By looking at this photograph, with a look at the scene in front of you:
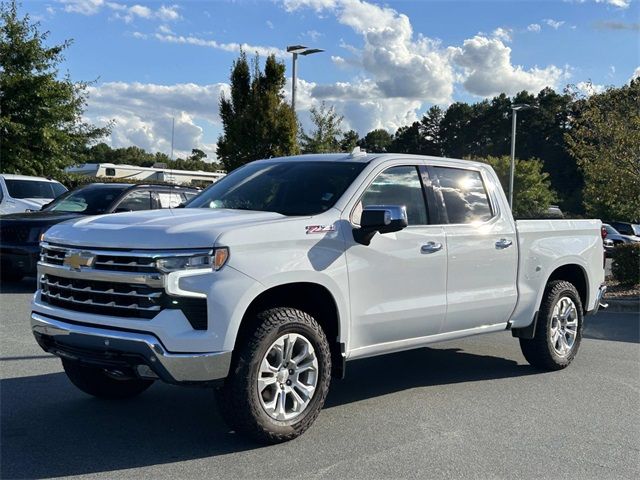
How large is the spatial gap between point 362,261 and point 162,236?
148cm

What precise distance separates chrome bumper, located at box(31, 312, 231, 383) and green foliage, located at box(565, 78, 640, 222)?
1273 cm

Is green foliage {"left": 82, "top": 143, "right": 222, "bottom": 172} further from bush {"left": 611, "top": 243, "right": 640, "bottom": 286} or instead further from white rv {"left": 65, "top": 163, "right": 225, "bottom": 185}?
bush {"left": 611, "top": 243, "right": 640, "bottom": 286}

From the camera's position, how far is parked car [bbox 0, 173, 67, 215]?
1405 cm

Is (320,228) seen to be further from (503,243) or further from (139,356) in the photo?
(503,243)

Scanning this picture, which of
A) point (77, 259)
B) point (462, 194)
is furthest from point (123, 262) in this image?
point (462, 194)

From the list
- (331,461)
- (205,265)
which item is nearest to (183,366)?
(205,265)

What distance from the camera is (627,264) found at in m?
13.0

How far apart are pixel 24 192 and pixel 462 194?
1149 centimetres

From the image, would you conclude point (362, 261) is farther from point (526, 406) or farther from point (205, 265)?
point (526, 406)

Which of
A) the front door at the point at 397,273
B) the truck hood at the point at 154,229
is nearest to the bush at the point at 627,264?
the front door at the point at 397,273

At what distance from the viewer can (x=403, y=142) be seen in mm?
84500

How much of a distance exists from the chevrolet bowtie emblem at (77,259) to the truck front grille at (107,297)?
0.10 meters

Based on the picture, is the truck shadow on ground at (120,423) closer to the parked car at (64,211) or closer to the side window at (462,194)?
the side window at (462,194)

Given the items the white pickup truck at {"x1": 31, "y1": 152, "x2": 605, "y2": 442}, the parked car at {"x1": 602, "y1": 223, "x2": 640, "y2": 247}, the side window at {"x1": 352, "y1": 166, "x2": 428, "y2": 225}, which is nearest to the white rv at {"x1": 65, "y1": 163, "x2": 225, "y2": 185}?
the parked car at {"x1": 602, "y1": 223, "x2": 640, "y2": 247}
